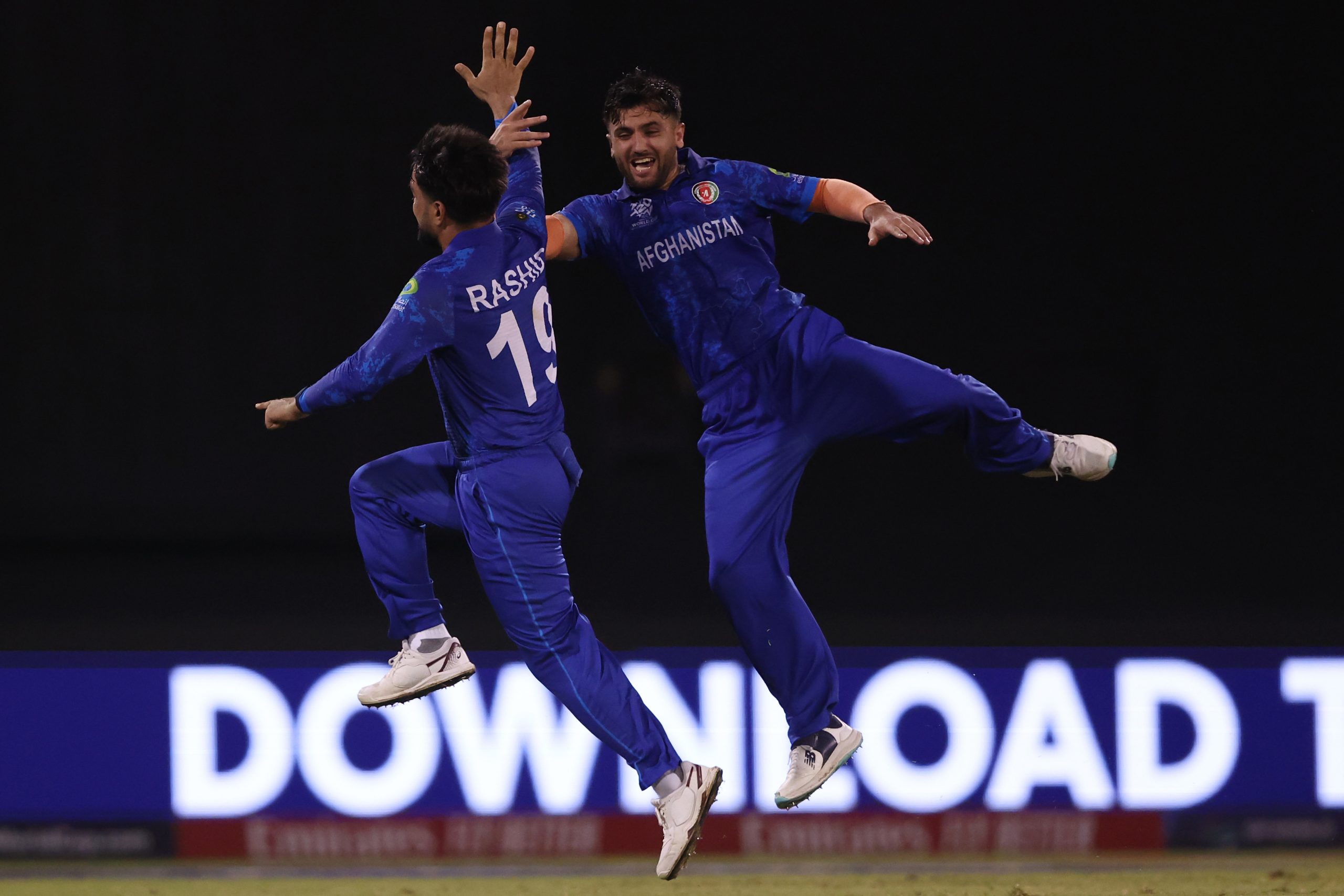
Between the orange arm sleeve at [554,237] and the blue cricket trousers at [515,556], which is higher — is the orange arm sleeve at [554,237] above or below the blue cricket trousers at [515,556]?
above

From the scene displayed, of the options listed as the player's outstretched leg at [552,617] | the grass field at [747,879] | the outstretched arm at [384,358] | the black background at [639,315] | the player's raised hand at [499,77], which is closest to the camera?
the outstretched arm at [384,358]

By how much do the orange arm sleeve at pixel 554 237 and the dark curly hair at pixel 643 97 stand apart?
1.18 ft

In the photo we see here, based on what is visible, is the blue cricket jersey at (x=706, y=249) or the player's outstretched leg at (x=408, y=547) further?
the blue cricket jersey at (x=706, y=249)

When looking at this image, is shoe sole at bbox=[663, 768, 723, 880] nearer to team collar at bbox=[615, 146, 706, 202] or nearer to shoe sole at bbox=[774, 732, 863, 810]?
shoe sole at bbox=[774, 732, 863, 810]

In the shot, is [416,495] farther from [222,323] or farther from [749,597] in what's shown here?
[222,323]

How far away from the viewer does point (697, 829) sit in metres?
4.34

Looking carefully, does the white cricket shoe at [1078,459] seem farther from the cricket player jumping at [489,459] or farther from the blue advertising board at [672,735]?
the blue advertising board at [672,735]

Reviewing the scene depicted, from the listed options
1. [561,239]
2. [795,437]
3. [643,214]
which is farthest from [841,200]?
[561,239]

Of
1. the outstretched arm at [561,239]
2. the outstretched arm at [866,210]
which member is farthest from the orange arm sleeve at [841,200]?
the outstretched arm at [561,239]

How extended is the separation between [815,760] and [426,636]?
126 centimetres

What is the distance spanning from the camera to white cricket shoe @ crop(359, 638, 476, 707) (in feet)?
14.3

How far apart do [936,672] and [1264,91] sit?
407 cm

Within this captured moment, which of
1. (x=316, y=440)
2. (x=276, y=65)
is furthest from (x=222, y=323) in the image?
(x=276, y=65)

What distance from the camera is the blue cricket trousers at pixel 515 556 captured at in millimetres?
4180
